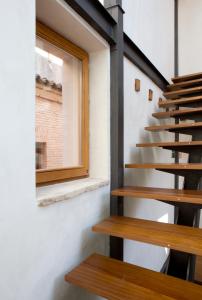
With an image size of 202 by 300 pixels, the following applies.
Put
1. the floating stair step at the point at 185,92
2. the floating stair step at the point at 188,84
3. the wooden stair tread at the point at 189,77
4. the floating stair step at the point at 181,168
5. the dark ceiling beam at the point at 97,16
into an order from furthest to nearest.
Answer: the wooden stair tread at the point at 189,77, the floating stair step at the point at 188,84, the floating stair step at the point at 185,92, the floating stair step at the point at 181,168, the dark ceiling beam at the point at 97,16

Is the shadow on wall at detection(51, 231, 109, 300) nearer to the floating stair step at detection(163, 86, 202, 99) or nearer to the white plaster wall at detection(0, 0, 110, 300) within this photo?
the white plaster wall at detection(0, 0, 110, 300)

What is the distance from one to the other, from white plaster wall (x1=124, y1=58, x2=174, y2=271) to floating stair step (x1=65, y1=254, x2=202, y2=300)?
2.34ft

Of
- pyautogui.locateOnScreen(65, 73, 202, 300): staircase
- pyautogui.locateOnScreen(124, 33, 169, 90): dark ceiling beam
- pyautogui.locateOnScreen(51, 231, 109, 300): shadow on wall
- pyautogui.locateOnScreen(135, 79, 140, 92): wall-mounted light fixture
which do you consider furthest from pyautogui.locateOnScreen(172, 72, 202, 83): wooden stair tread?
pyautogui.locateOnScreen(51, 231, 109, 300): shadow on wall

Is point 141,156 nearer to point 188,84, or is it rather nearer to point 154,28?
point 188,84

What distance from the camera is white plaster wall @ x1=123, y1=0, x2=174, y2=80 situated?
1.97 m

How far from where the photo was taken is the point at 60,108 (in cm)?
144

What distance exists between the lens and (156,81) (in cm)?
244

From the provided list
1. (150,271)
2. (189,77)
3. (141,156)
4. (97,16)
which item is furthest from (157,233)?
(189,77)

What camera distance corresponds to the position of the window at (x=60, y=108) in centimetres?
127

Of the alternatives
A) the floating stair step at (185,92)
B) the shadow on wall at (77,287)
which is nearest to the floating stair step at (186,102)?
the floating stair step at (185,92)

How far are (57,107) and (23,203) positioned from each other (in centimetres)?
71

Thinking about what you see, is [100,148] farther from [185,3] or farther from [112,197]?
[185,3]

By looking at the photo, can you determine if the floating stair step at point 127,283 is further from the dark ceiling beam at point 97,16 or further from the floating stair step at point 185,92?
the floating stair step at point 185,92

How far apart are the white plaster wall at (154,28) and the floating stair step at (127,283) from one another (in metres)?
1.70
